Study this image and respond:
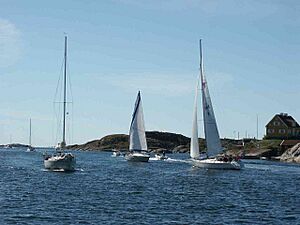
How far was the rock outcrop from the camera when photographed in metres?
152

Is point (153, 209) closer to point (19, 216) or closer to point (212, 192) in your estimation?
point (19, 216)

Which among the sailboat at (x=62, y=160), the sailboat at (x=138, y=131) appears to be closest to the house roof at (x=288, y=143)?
the sailboat at (x=138, y=131)

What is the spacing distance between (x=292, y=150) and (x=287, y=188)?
91.9m

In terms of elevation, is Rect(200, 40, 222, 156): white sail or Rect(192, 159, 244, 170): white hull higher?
Rect(200, 40, 222, 156): white sail

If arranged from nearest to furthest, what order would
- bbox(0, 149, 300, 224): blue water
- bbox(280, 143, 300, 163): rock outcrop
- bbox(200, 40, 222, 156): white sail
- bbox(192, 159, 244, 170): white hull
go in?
bbox(0, 149, 300, 224): blue water < bbox(192, 159, 244, 170): white hull < bbox(200, 40, 222, 156): white sail < bbox(280, 143, 300, 163): rock outcrop

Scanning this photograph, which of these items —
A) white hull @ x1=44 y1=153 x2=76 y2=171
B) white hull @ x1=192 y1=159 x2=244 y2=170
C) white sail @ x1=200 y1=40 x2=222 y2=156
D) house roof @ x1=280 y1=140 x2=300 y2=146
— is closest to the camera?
white hull @ x1=44 y1=153 x2=76 y2=171

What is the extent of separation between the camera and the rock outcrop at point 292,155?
151825mm

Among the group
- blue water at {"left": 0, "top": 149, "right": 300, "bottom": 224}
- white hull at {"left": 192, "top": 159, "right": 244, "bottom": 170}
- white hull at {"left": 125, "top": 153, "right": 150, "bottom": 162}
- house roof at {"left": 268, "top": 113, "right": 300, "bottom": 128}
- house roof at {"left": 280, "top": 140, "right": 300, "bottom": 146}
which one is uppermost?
house roof at {"left": 268, "top": 113, "right": 300, "bottom": 128}

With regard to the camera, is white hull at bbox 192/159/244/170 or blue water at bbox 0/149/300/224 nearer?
blue water at bbox 0/149/300/224

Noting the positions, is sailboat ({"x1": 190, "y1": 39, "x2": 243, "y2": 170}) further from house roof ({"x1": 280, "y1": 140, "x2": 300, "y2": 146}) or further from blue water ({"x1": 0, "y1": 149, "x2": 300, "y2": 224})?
house roof ({"x1": 280, "y1": 140, "x2": 300, "y2": 146})

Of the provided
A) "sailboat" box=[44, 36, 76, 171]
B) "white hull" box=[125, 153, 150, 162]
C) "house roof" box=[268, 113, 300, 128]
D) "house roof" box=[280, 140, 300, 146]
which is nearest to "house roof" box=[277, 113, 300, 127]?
"house roof" box=[268, 113, 300, 128]

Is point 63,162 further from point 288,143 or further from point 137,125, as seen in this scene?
point 288,143

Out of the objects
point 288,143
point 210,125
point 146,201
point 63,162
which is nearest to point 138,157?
point 210,125

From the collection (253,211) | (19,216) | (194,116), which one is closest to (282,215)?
(253,211)
